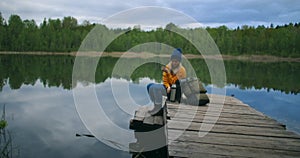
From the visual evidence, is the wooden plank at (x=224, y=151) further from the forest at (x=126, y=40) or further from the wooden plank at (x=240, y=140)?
the forest at (x=126, y=40)

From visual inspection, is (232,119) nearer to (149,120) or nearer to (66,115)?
(149,120)

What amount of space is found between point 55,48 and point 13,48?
33.2 ft

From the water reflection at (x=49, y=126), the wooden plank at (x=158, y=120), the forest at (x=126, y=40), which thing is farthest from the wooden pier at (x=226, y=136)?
the forest at (x=126, y=40)

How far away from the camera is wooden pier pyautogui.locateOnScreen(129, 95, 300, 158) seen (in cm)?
356

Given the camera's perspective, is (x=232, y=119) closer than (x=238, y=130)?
No

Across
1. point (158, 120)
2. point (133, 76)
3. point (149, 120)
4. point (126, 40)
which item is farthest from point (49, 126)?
point (126, 40)

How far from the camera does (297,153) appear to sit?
354 cm

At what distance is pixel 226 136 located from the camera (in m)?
4.28

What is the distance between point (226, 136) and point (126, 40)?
3113 inches

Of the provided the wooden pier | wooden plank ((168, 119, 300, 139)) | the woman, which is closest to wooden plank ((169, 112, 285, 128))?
the wooden pier

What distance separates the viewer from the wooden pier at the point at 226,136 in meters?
3.56

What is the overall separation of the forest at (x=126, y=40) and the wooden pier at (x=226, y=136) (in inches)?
2584

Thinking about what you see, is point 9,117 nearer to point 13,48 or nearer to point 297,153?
point 297,153

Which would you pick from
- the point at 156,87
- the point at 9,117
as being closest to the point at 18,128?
the point at 9,117
